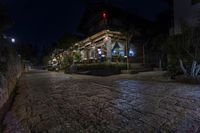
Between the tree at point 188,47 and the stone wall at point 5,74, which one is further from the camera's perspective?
the tree at point 188,47

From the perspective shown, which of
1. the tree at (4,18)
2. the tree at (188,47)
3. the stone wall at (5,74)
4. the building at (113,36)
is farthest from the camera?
the building at (113,36)

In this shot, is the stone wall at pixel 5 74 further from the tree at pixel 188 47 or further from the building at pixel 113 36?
the building at pixel 113 36

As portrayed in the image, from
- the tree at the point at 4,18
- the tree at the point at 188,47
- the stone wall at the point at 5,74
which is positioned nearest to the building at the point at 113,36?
the tree at the point at 188,47

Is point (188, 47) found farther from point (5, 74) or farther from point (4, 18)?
point (5, 74)

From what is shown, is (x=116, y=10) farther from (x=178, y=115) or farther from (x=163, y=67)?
(x=178, y=115)

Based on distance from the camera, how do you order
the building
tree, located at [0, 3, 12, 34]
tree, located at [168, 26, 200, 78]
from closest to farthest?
tree, located at [0, 3, 12, 34] < tree, located at [168, 26, 200, 78] < the building

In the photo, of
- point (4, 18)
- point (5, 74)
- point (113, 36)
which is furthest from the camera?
point (113, 36)

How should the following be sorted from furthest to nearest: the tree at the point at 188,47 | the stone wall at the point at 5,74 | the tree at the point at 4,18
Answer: the tree at the point at 188,47, the tree at the point at 4,18, the stone wall at the point at 5,74

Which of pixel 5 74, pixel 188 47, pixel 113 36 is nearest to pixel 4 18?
pixel 5 74

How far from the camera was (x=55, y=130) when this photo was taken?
2.66m

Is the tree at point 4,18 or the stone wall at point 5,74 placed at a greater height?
the tree at point 4,18

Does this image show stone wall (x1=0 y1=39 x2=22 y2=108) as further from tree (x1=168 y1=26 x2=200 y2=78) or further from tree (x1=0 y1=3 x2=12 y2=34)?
tree (x1=168 y1=26 x2=200 y2=78)

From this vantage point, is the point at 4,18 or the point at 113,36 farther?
the point at 113,36

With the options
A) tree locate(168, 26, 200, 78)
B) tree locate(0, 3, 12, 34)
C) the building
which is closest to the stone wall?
tree locate(0, 3, 12, 34)
